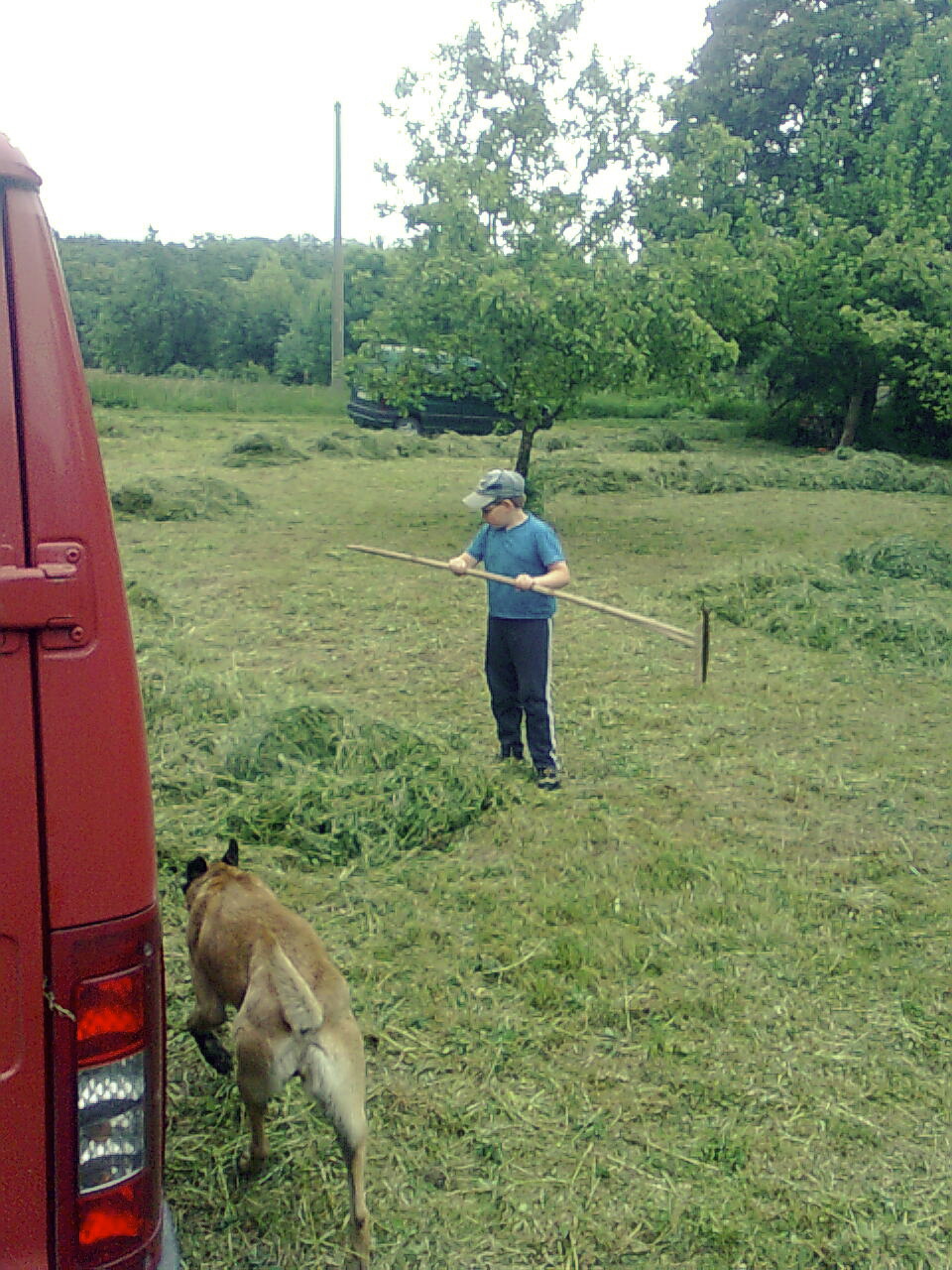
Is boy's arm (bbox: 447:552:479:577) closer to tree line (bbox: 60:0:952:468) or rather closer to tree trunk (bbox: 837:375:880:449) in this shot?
tree line (bbox: 60:0:952:468)

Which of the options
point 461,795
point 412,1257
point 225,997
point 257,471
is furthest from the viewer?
point 257,471

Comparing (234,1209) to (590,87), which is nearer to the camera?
(234,1209)

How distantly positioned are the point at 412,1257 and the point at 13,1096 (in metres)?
1.54

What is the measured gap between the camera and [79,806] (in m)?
1.74

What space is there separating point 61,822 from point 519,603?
434cm

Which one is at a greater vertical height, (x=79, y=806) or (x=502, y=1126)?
(x=79, y=806)

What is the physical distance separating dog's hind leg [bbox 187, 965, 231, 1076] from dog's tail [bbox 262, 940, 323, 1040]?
0.67 meters

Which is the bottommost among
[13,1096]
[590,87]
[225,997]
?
[225,997]

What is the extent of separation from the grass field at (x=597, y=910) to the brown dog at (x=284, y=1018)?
1.39 feet

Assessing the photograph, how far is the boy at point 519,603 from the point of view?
5891mm

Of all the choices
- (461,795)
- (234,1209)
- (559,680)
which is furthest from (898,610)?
(234,1209)

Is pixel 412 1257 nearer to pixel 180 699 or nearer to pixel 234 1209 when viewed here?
pixel 234 1209

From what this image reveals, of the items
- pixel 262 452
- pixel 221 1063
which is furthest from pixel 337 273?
pixel 221 1063

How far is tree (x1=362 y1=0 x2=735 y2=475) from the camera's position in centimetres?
1280
